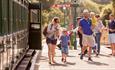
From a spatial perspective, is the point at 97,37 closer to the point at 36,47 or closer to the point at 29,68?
the point at 36,47

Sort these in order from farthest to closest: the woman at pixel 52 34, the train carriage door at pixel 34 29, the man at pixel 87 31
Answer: the train carriage door at pixel 34 29 → the man at pixel 87 31 → the woman at pixel 52 34

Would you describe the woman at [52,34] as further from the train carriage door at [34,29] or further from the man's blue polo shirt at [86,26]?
the train carriage door at [34,29]

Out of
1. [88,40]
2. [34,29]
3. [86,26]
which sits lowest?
[88,40]

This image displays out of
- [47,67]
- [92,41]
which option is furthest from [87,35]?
[47,67]

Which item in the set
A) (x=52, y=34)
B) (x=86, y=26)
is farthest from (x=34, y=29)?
(x=52, y=34)

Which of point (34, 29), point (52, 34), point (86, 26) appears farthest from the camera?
point (34, 29)

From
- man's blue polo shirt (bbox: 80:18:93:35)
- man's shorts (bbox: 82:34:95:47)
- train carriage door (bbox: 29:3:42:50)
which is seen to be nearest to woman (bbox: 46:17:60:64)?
man's blue polo shirt (bbox: 80:18:93:35)

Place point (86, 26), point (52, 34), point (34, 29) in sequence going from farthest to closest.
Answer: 1. point (34, 29)
2. point (86, 26)
3. point (52, 34)

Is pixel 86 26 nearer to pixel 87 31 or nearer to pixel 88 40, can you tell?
pixel 87 31

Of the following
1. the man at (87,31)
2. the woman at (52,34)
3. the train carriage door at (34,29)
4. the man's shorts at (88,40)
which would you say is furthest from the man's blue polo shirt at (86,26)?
the train carriage door at (34,29)

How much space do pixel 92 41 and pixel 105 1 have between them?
12064cm

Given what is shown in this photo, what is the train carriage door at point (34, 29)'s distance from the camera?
74.6 ft

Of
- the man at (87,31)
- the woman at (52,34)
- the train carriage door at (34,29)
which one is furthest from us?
the train carriage door at (34,29)

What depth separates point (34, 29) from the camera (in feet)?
75.8
